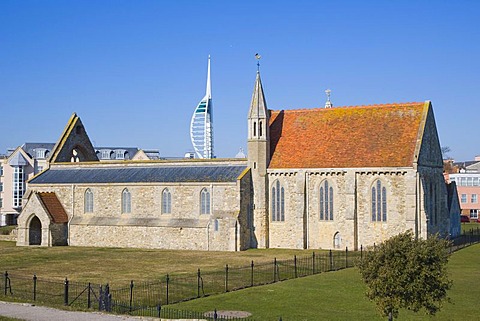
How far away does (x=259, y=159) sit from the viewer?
5756cm

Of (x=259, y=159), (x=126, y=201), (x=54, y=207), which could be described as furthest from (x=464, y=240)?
(x=54, y=207)

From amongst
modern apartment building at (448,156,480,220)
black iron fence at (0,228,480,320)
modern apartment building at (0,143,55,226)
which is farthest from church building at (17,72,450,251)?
modern apartment building at (448,156,480,220)

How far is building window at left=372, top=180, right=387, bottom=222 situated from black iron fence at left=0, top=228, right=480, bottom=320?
7.45 metres

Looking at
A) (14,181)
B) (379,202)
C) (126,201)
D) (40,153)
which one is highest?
(40,153)

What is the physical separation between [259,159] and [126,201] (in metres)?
13.2

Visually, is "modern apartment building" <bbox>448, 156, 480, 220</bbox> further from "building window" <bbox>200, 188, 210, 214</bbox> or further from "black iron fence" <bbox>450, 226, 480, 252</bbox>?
"building window" <bbox>200, 188, 210, 214</bbox>

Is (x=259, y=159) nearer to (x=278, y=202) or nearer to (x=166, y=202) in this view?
(x=278, y=202)

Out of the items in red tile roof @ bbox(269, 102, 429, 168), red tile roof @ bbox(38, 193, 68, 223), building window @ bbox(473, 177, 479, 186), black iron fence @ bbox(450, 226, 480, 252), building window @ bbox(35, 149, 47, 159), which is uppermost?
building window @ bbox(35, 149, 47, 159)

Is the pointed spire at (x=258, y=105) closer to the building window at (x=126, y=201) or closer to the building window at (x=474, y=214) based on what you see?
the building window at (x=126, y=201)

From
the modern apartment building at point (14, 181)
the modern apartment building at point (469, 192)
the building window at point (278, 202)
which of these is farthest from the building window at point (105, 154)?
the building window at point (278, 202)

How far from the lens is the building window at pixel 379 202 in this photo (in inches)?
2057

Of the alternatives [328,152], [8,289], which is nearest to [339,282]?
[8,289]

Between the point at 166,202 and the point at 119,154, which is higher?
the point at 119,154

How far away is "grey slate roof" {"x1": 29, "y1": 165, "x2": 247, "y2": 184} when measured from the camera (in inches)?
2302
